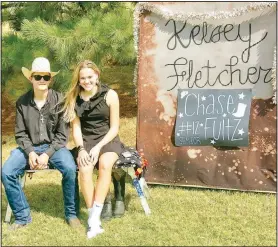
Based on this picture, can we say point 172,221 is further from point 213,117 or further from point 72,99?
point 72,99

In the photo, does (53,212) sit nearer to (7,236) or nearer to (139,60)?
(7,236)

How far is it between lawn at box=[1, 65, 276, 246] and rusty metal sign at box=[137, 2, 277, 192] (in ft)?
0.65

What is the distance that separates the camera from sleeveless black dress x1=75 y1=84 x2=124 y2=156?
3930 millimetres

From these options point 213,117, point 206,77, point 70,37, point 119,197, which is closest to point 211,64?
point 206,77

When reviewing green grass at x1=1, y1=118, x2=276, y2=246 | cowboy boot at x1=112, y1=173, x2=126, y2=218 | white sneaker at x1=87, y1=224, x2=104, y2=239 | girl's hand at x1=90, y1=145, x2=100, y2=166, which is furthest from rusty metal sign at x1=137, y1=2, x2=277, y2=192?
white sneaker at x1=87, y1=224, x2=104, y2=239

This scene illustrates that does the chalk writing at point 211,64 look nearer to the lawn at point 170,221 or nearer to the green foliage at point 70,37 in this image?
the lawn at point 170,221

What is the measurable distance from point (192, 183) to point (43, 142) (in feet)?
5.15

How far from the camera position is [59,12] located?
6.35 m

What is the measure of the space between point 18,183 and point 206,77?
6.48 feet

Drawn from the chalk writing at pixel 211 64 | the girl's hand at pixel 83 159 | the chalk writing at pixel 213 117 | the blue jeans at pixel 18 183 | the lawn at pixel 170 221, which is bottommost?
the lawn at pixel 170 221

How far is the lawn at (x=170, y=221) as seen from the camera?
353cm

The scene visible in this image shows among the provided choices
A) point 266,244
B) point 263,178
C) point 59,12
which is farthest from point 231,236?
point 59,12

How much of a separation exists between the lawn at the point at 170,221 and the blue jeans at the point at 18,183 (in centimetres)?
13

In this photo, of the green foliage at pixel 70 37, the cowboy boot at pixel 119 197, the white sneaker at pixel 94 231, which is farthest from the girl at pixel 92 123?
the green foliage at pixel 70 37
